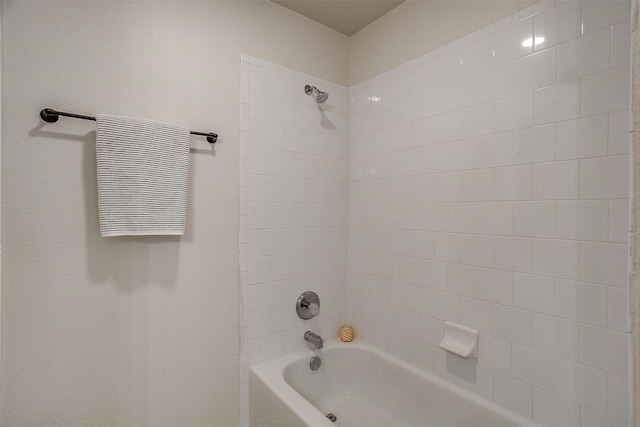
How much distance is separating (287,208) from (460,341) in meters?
1.07

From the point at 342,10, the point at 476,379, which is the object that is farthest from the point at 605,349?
the point at 342,10

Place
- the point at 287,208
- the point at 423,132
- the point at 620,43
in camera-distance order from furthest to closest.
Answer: the point at 287,208
the point at 423,132
the point at 620,43

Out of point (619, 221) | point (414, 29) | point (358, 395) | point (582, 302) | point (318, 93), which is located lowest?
point (358, 395)

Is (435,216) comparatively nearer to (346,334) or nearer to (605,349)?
(605,349)

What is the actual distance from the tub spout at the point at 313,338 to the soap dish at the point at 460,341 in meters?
0.64

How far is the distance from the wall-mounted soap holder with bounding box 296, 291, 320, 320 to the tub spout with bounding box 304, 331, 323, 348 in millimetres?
87

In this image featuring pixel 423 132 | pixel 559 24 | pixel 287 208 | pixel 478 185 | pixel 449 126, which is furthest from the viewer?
pixel 287 208

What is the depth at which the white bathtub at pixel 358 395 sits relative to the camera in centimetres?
145

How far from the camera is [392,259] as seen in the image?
1884 mm

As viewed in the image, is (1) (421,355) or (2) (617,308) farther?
(1) (421,355)

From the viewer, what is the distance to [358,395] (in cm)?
199

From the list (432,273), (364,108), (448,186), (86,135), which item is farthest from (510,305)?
(86,135)

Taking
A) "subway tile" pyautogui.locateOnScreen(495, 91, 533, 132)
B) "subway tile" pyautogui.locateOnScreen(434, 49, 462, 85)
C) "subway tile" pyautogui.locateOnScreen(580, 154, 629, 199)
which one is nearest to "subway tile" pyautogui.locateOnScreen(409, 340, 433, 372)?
"subway tile" pyautogui.locateOnScreen(580, 154, 629, 199)

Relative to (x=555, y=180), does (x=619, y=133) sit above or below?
above
